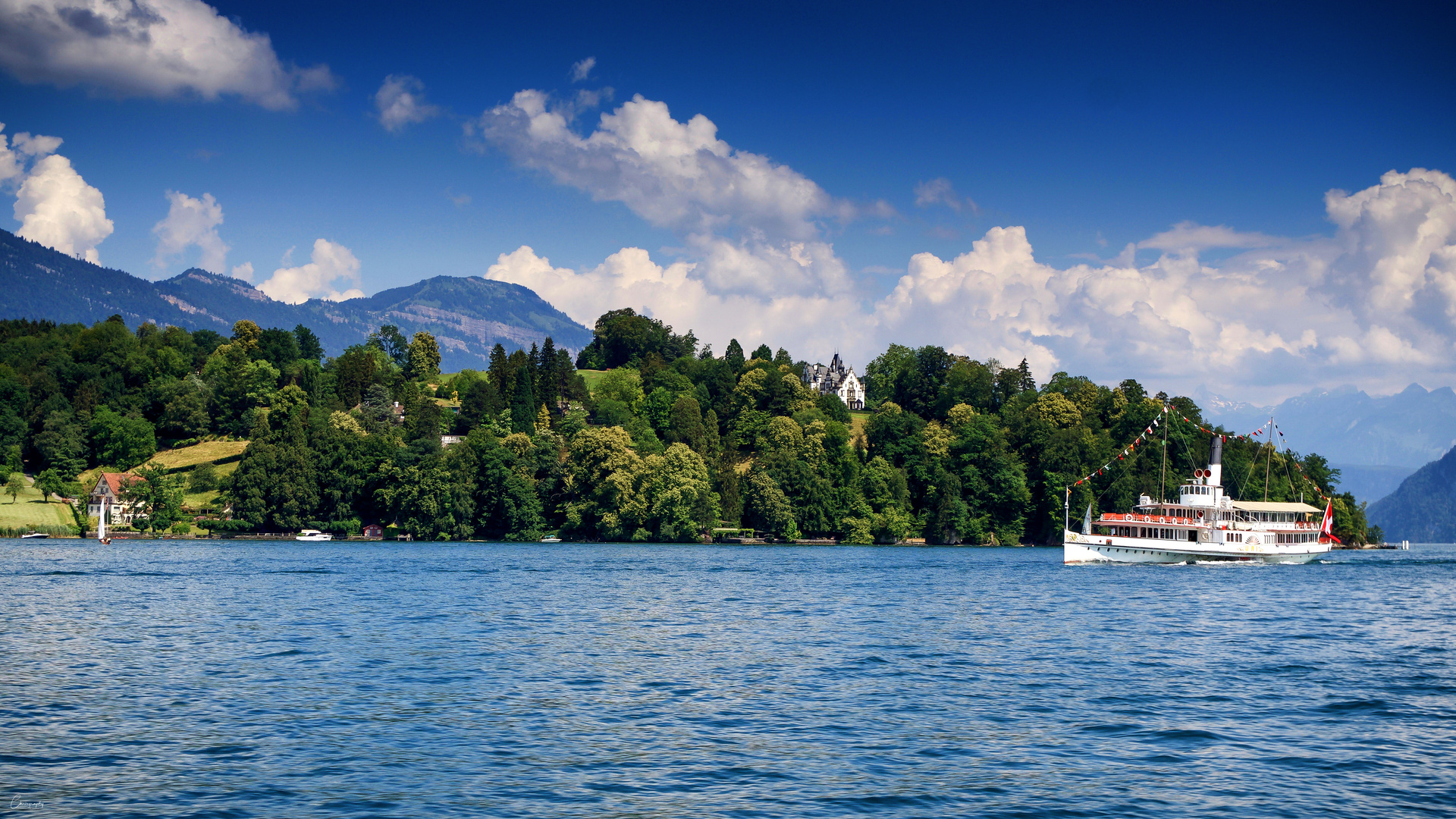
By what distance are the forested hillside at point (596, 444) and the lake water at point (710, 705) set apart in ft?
212

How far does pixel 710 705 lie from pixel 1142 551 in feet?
206

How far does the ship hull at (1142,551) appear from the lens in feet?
244

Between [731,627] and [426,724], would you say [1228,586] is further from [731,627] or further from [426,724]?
[426,724]

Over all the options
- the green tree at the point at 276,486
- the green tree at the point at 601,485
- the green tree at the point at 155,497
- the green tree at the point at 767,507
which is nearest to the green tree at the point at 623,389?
the green tree at the point at 601,485

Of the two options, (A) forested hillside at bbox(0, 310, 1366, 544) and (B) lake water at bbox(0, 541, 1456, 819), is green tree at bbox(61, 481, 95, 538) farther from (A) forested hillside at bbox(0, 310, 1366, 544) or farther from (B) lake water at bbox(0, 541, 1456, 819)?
(B) lake water at bbox(0, 541, 1456, 819)

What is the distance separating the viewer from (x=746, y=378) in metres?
151

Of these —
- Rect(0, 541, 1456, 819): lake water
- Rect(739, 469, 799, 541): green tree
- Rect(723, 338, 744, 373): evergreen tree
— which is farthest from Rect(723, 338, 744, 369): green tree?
Rect(0, 541, 1456, 819): lake water

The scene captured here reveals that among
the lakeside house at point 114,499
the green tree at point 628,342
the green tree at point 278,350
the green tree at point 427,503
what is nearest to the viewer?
the lakeside house at point 114,499

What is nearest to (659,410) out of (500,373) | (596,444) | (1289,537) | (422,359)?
(500,373)

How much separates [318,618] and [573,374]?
122027 mm

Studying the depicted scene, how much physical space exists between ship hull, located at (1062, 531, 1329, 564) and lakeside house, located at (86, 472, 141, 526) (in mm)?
91058

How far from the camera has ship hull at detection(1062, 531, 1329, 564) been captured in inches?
2928

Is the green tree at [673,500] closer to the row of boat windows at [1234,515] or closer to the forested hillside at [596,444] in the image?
the forested hillside at [596,444]

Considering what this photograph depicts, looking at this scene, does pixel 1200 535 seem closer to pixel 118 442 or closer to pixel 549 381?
pixel 549 381
